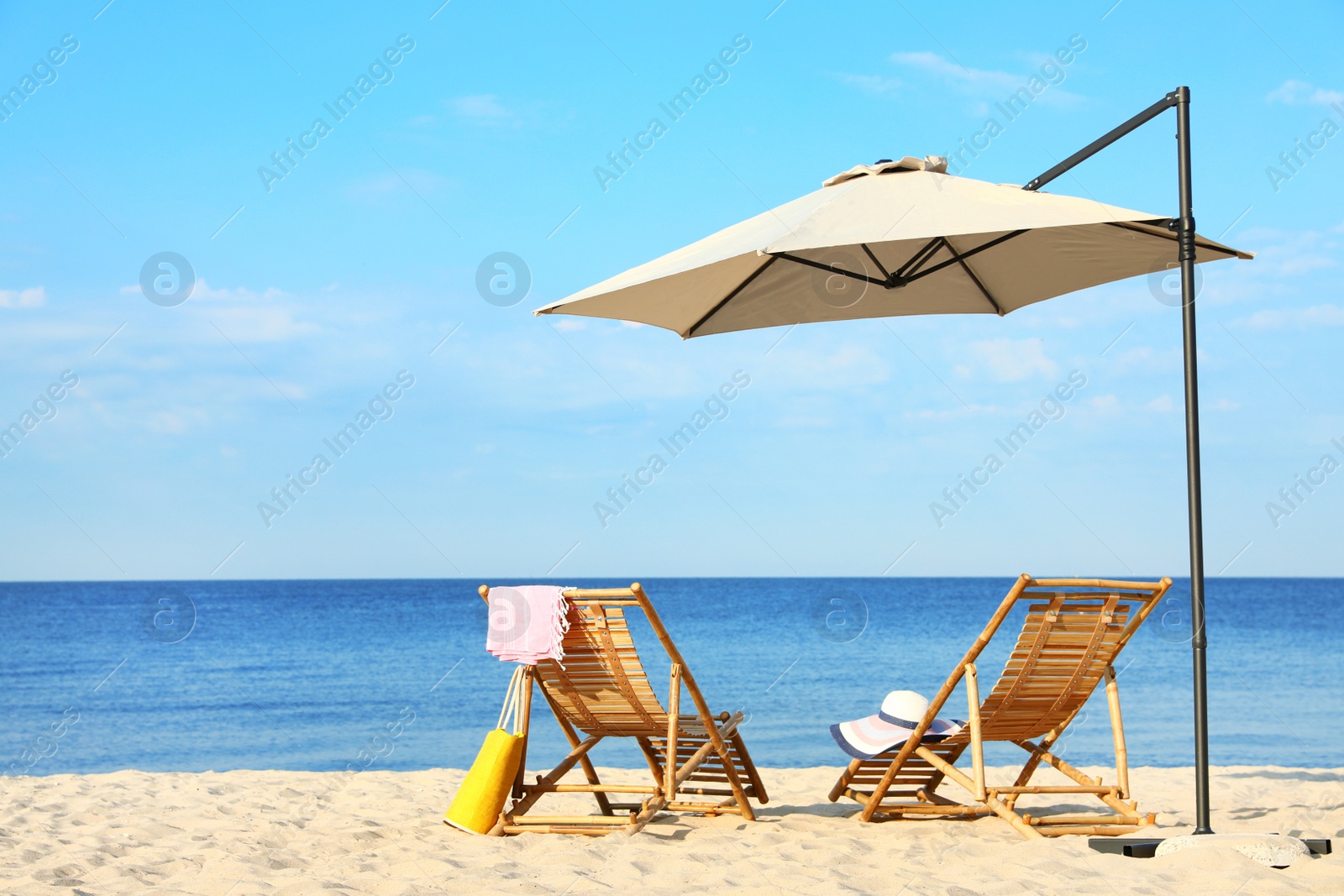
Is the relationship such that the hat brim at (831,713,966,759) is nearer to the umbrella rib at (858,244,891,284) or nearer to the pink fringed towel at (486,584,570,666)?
the pink fringed towel at (486,584,570,666)

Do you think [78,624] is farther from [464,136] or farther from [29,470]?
[464,136]

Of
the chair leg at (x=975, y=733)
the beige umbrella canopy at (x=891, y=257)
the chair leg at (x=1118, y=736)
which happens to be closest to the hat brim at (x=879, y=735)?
the chair leg at (x=975, y=733)

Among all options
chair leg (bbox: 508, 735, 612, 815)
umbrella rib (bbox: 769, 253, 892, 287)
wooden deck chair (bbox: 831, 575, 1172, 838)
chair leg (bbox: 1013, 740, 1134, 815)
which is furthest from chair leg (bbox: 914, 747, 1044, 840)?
umbrella rib (bbox: 769, 253, 892, 287)

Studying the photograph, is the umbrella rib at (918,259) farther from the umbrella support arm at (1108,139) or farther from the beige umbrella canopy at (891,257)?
the umbrella support arm at (1108,139)

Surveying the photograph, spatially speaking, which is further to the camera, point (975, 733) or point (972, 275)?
point (972, 275)

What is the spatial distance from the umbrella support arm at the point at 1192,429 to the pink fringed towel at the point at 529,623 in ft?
7.05

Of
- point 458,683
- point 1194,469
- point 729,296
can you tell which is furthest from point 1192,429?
point 458,683

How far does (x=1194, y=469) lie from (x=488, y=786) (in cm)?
273

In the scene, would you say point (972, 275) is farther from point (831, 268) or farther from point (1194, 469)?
point (1194, 469)

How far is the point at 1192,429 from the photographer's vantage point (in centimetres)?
338

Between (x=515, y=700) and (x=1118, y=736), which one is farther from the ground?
(x=1118, y=736)

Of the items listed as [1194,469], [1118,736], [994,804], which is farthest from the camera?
[1118,736]

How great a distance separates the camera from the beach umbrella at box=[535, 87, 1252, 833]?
3.28 m

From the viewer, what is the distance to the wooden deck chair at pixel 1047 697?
369 centimetres
